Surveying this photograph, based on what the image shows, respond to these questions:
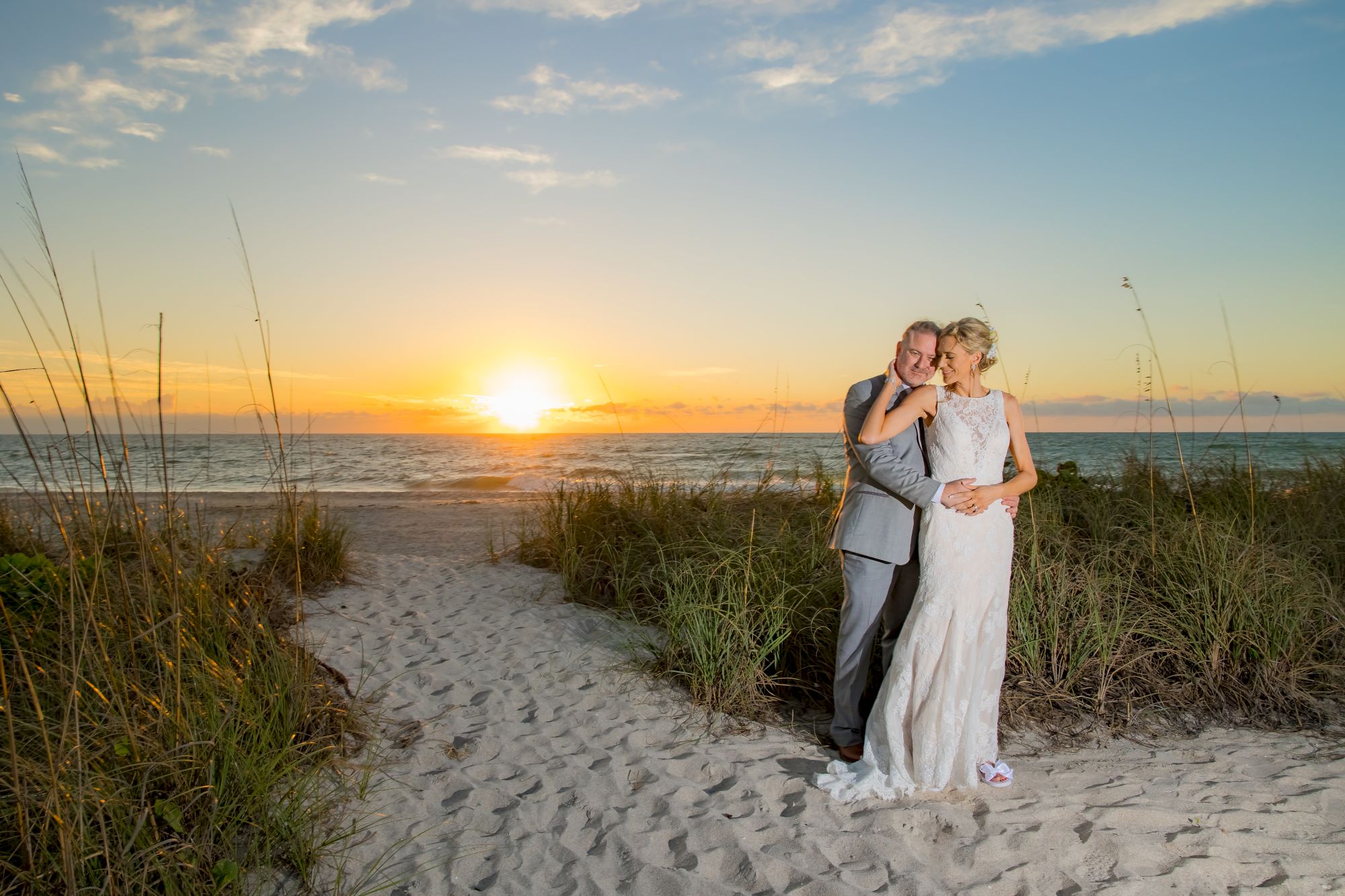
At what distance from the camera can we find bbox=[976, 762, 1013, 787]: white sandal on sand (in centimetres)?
364

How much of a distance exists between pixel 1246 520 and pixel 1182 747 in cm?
313

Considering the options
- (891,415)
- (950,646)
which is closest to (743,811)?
Answer: (950,646)

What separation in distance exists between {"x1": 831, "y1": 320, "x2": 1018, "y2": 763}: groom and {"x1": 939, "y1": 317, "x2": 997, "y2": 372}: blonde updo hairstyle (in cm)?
10

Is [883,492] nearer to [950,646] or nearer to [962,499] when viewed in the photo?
[962,499]

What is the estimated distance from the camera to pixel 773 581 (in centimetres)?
488

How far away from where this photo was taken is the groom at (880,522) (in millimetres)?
3561

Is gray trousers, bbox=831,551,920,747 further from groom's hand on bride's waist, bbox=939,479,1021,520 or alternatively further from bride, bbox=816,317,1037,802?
groom's hand on bride's waist, bbox=939,479,1021,520

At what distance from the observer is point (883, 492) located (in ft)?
12.1

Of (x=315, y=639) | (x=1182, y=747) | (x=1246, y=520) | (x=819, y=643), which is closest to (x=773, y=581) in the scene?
(x=819, y=643)

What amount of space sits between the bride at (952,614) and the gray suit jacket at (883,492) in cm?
9

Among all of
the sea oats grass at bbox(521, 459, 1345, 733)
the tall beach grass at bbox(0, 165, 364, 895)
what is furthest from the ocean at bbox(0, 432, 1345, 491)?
the sea oats grass at bbox(521, 459, 1345, 733)

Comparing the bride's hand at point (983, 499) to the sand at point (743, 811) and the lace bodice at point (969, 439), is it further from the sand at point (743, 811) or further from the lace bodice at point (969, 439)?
the sand at point (743, 811)

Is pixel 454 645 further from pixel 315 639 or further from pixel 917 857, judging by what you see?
pixel 917 857

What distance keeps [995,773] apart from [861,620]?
90 cm
